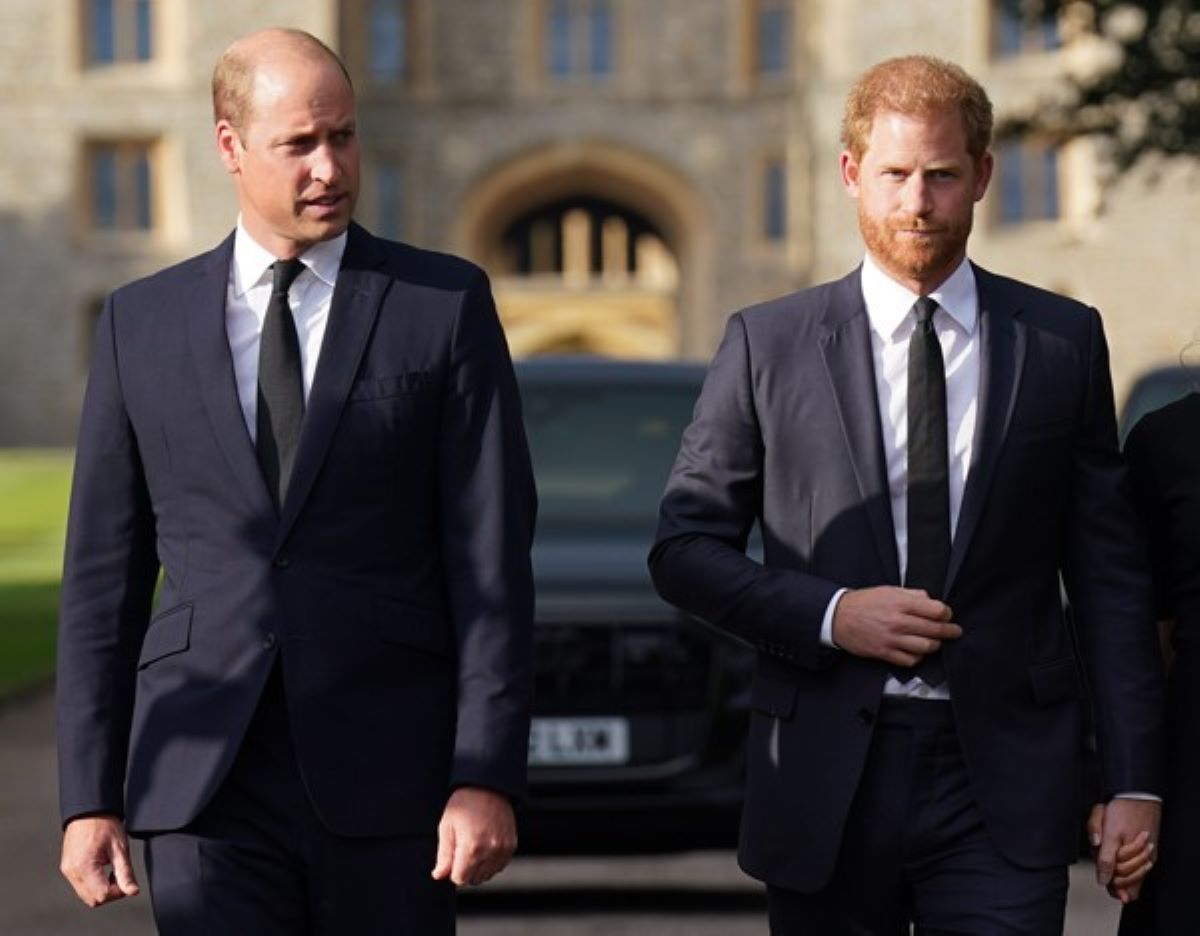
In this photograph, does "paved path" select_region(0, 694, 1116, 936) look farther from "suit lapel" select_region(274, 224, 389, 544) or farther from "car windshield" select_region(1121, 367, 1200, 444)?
"suit lapel" select_region(274, 224, 389, 544)

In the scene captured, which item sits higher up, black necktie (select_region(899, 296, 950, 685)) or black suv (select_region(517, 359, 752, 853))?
black necktie (select_region(899, 296, 950, 685))

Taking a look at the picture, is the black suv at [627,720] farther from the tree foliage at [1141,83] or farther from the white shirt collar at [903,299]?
the tree foliage at [1141,83]

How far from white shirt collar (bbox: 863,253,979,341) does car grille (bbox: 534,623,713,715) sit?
378cm

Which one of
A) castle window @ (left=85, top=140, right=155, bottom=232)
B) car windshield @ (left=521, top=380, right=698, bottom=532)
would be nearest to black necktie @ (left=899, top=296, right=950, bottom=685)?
car windshield @ (left=521, top=380, right=698, bottom=532)

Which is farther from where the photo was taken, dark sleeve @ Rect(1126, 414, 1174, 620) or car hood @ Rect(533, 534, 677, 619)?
car hood @ Rect(533, 534, 677, 619)

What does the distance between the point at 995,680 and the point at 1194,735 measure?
1.11 feet

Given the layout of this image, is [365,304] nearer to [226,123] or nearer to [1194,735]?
[226,123]

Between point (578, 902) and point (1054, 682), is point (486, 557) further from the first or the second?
point (578, 902)

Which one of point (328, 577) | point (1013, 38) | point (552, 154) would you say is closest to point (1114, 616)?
point (328, 577)

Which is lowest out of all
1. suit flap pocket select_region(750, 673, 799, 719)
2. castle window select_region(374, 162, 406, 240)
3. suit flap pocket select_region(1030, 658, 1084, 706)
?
castle window select_region(374, 162, 406, 240)

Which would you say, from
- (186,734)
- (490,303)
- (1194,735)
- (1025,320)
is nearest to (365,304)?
(490,303)

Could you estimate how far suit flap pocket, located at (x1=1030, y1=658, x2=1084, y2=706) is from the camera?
13.7 feet

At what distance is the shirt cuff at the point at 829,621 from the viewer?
412 centimetres

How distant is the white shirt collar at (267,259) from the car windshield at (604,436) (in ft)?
15.6
